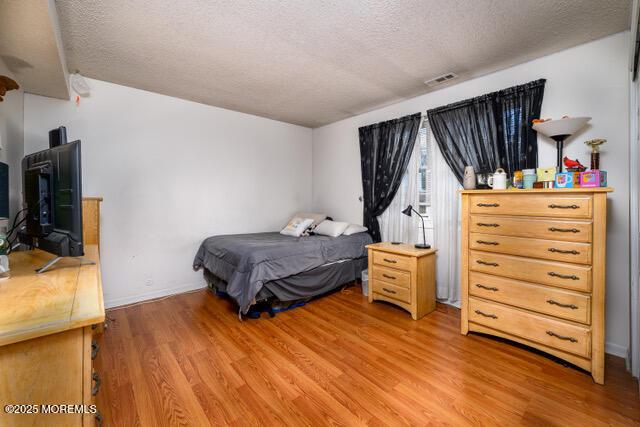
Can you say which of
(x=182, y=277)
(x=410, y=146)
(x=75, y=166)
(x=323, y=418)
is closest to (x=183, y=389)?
(x=323, y=418)

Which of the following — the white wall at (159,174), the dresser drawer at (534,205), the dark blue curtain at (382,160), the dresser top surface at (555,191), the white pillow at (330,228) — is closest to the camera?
the dresser top surface at (555,191)

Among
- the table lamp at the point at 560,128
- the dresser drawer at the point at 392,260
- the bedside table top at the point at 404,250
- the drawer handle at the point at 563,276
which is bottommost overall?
the dresser drawer at the point at 392,260

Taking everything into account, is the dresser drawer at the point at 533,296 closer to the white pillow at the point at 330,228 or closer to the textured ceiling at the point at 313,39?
the white pillow at the point at 330,228

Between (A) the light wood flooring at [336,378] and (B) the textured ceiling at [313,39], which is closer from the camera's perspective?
(A) the light wood flooring at [336,378]

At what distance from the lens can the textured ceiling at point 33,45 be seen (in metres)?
1.51

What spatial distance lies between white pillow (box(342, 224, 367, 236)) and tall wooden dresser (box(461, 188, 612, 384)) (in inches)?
59.6

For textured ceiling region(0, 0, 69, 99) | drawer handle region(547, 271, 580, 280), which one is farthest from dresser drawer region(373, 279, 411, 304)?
textured ceiling region(0, 0, 69, 99)

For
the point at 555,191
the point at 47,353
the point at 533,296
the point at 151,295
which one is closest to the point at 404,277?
the point at 533,296

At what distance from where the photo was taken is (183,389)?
5.58 ft

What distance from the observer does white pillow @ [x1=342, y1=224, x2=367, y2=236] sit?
3.61 meters

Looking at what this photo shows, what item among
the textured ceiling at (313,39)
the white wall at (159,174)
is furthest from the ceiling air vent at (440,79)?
the white wall at (159,174)

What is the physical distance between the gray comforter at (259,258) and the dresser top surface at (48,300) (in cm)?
130

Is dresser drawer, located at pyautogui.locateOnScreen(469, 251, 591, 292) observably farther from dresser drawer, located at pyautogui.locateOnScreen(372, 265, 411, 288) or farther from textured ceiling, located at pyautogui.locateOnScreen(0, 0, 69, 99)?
textured ceiling, located at pyautogui.locateOnScreen(0, 0, 69, 99)

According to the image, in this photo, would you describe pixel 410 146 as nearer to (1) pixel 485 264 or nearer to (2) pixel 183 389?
(1) pixel 485 264
